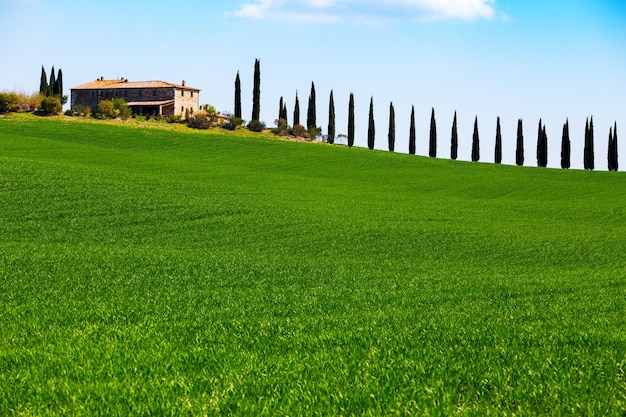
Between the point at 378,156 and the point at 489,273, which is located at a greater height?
the point at 378,156

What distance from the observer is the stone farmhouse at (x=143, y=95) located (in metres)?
136

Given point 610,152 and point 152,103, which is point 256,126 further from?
point 610,152

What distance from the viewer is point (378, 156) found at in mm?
101875

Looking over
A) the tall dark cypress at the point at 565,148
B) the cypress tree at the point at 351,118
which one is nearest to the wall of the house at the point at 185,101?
the cypress tree at the point at 351,118

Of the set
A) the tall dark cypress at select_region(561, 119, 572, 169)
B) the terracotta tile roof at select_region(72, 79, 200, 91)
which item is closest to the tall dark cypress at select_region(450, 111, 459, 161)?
the tall dark cypress at select_region(561, 119, 572, 169)

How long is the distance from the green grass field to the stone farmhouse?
8115cm

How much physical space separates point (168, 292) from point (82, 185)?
3311 cm

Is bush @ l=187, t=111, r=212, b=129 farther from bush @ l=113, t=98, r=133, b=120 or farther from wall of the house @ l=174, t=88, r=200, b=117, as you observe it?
wall of the house @ l=174, t=88, r=200, b=117

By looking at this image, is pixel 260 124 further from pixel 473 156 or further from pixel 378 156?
pixel 473 156

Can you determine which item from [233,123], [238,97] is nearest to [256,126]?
[233,123]

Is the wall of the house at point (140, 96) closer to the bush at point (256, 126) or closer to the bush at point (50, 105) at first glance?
the bush at point (256, 126)

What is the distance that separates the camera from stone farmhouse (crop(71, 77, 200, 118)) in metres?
136

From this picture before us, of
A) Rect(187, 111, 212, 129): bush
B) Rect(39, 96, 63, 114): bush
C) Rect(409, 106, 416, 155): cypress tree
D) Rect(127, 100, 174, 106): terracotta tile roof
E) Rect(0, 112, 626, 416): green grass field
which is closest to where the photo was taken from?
Rect(0, 112, 626, 416): green grass field

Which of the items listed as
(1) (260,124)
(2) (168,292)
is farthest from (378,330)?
(1) (260,124)
